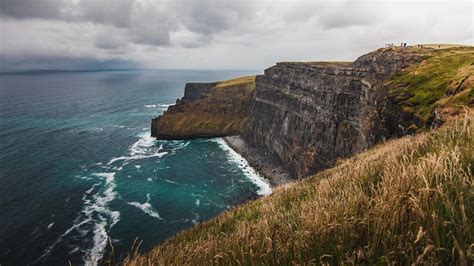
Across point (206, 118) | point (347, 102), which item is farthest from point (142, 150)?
point (347, 102)

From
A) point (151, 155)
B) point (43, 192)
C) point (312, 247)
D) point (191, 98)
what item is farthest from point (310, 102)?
point (191, 98)

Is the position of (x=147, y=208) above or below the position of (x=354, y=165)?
below

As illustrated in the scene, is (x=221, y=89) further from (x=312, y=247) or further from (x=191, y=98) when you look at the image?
(x=312, y=247)

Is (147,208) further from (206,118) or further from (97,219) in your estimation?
(206,118)

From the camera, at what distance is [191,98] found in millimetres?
183125

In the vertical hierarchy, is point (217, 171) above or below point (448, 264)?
below

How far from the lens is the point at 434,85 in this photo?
3578 cm

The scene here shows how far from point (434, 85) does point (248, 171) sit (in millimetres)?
53607

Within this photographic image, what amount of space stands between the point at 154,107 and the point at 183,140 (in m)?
82.6

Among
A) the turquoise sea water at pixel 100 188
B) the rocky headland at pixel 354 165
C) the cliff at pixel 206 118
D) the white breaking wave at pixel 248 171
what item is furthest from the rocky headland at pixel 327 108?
the turquoise sea water at pixel 100 188

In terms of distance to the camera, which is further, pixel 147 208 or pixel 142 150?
pixel 142 150

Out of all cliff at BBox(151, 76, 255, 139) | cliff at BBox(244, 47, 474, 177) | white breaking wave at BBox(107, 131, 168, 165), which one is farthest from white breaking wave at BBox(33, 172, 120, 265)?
cliff at BBox(151, 76, 255, 139)

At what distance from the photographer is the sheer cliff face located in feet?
159

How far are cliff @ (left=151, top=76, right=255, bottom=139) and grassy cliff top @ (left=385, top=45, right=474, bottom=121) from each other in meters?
84.1
